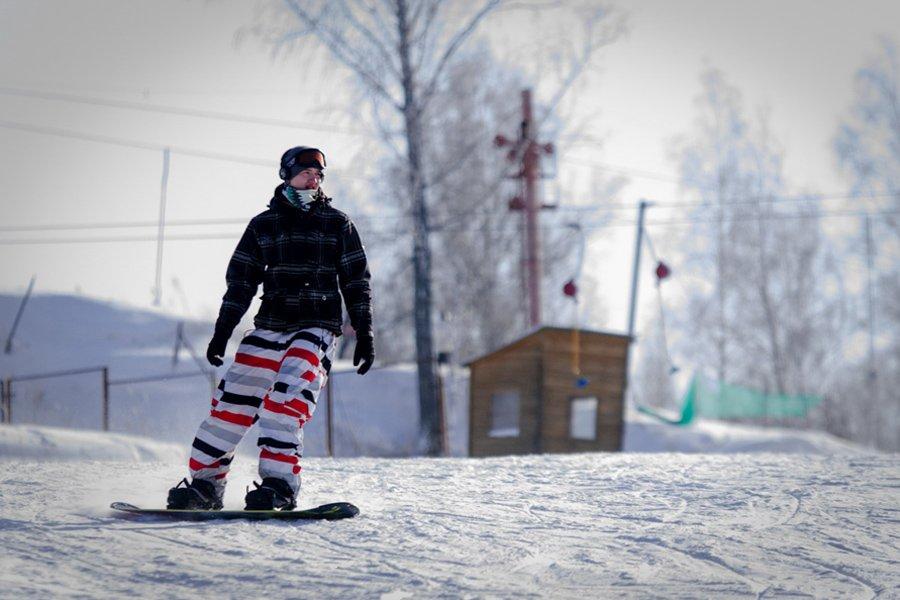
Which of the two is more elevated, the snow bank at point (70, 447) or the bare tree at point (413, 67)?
the bare tree at point (413, 67)

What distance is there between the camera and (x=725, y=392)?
2677 cm

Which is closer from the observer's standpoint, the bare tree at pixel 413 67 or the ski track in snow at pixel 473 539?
the ski track in snow at pixel 473 539

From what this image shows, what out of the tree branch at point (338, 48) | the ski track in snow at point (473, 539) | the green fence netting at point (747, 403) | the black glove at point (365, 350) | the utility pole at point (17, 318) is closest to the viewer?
the ski track in snow at point (473, 539)

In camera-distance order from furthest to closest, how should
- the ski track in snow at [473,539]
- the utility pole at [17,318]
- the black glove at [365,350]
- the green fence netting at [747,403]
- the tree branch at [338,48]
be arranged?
the green fence netting at [747,403]
the utility pole at [17,318]
the tree branch at [338,48]
the black glove at [365,350]
the ski track in snow at [473,539]

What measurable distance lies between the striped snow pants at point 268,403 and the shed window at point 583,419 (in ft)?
46.9

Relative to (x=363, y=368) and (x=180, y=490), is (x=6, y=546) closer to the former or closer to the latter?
(x=180, y=490)

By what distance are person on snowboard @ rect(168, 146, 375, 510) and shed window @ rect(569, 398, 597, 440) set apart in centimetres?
1417

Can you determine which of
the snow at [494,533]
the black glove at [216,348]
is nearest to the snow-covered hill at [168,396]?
the snow at [494,533]

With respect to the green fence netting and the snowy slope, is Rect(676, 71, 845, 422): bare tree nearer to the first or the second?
the green fence netting

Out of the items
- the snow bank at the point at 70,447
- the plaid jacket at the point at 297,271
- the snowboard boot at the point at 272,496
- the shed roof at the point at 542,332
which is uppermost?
the plaid jacket at the point at 297,271

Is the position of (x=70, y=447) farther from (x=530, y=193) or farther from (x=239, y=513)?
(x=530, y=193)

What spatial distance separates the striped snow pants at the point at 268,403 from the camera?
3.96 m

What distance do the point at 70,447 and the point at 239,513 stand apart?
5.67m

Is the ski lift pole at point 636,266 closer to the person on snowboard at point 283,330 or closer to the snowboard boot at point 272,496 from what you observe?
the person on snowboard at point 283,330
